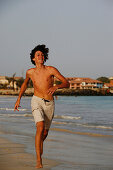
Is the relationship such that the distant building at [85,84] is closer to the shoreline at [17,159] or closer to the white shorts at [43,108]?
the shoreline at [17,159]

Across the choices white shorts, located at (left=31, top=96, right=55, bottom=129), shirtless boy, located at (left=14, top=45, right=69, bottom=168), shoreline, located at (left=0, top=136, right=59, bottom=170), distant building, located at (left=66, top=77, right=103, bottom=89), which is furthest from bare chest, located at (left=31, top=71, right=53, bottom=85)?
distant building, located at (left=66, top=77, right=103, bottom=89)

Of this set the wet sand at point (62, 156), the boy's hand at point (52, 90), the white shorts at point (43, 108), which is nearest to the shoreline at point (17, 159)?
the wet sand at point (62, 156)

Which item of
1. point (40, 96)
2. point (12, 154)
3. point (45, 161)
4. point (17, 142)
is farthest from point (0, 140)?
point (40, 96)

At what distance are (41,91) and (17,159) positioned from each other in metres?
1.31

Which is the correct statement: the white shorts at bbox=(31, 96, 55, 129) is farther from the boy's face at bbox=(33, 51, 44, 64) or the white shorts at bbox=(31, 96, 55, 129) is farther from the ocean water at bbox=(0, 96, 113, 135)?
the ocean water at bbox=(0, 96, 113, 135)


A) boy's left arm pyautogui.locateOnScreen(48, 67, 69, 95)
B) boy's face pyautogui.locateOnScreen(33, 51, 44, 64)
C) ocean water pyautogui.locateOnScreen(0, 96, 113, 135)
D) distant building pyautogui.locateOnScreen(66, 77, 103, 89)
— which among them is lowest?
ocean water pyautogui.locateOnScreen(0, 96, 113, 135)

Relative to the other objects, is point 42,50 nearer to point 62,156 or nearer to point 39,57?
point 39,57

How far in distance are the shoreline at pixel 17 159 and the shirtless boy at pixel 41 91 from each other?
0.31m

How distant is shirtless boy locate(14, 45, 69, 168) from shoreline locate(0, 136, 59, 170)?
31cm

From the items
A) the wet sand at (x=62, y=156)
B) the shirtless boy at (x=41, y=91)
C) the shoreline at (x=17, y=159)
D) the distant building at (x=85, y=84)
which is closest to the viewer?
the shirtless boy at (x=41, y=91)

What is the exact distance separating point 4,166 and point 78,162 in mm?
1254

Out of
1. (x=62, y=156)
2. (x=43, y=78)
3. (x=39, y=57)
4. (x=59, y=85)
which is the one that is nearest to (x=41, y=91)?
(x=43, y=78)

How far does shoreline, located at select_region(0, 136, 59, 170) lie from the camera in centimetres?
514

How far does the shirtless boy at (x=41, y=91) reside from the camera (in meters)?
4.98
